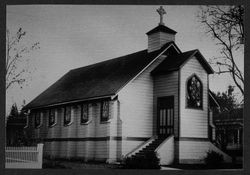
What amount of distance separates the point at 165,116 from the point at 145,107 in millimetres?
945

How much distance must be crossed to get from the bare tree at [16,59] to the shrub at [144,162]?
213 inches

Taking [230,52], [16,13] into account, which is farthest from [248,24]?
[16,13]

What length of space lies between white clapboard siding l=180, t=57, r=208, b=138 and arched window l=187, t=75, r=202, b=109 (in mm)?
171

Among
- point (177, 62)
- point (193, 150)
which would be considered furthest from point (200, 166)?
point (177, 62)

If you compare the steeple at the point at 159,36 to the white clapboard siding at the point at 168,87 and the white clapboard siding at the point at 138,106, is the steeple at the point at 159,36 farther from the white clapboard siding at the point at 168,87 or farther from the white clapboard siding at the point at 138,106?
the white clapboard siding at the point at 168,87

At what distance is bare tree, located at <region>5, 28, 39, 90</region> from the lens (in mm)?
22922

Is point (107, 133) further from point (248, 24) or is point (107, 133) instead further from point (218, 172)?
point (248, 24)

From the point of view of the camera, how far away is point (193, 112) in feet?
80.9

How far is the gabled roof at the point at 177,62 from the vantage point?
24.1 meters

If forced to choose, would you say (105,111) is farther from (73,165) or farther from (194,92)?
(194,92)

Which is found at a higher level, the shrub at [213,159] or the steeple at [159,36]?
the steeple at [159,36]

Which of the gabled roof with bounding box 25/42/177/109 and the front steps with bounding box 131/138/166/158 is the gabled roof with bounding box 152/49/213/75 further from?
the front steps with bounding box 131/138/166/158

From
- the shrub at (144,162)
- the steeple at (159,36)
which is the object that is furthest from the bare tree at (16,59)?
the shrub at (144,162)

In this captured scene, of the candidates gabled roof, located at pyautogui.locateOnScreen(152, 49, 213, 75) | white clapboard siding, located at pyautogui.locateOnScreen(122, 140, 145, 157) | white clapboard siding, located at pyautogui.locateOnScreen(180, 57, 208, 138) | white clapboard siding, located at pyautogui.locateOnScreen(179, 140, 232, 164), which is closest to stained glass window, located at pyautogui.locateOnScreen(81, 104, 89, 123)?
white clapboard siding, located at pyautogui.locateOnScreen(122, 140, 145, 157)
